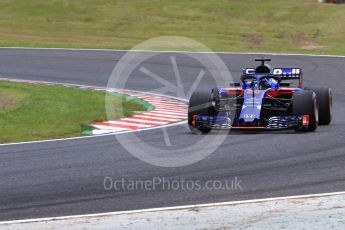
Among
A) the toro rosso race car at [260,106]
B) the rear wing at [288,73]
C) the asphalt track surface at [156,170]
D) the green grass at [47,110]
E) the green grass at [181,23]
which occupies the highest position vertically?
the green grass at [181,23]

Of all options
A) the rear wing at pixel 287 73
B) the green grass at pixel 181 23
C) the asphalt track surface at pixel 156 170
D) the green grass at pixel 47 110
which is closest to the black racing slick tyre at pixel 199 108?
the asphalt track surface at pixel 156 170

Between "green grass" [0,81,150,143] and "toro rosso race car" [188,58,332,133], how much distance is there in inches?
87.3

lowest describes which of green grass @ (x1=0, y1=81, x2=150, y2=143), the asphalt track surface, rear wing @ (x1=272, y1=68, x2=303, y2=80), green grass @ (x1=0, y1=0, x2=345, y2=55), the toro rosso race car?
the asphalt track surface

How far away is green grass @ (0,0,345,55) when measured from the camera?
3466 centimetres

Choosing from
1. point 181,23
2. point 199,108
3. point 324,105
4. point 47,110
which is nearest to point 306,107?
point 324,105

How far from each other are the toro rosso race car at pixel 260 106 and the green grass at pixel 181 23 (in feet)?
52.4

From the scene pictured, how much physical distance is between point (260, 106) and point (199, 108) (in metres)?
1.02

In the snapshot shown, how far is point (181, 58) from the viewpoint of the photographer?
97.3 feet

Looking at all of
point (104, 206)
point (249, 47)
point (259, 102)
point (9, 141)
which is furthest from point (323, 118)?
point (249, 47)

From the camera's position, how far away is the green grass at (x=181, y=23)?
34.7 metres

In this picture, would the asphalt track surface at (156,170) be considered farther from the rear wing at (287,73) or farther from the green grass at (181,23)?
the green grass at (181,23)

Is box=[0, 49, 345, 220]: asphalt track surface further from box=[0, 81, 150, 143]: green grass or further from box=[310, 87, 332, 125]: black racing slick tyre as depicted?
box=[0, 81, 150, 143]: green grass

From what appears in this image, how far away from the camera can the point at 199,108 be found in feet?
49.3

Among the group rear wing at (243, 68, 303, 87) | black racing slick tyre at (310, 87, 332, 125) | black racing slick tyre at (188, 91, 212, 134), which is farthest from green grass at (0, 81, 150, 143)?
black racing slick tyre at (310, 87, 332, 125)
